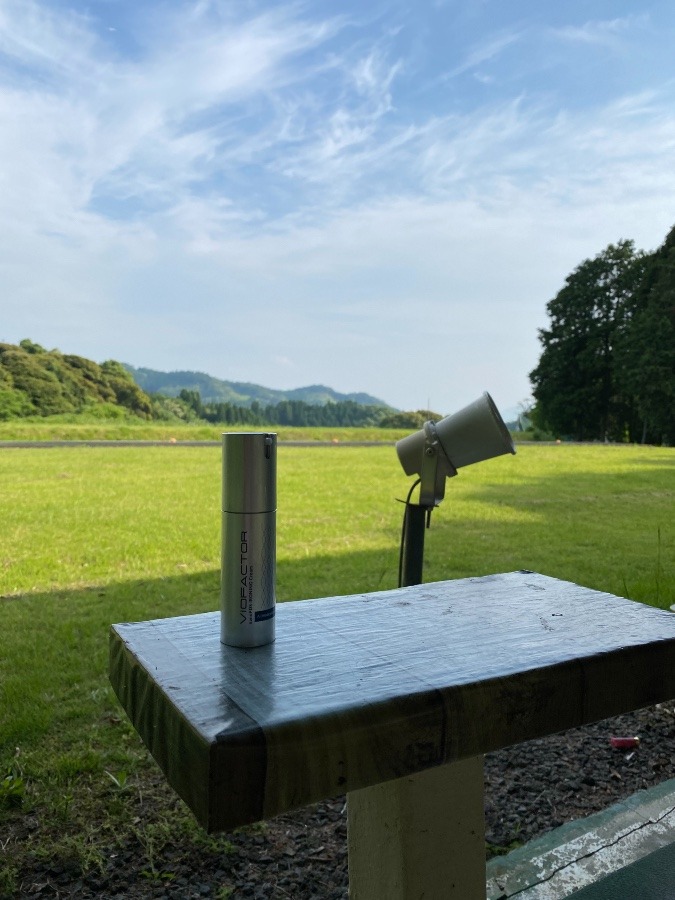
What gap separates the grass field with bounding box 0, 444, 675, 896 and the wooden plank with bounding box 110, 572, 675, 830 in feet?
3.01

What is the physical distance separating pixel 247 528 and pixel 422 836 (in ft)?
1.72

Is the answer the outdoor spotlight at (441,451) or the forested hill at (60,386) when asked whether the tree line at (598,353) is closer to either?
the forested hill at (60,386)

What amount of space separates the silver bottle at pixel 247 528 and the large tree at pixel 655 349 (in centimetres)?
1964

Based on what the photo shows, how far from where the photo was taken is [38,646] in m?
3.04

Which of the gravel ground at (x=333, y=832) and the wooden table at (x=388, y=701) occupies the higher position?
the wooden table at (x=388, y=701)

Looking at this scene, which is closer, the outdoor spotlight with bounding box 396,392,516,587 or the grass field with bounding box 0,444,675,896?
the outdoor spotlight with bounding box 396,392,516,587

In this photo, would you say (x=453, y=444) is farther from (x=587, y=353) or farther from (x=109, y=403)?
(x=587, y=353)

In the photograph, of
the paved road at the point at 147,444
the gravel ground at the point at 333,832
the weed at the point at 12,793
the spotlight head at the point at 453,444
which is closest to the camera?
the gravel ground at the point at 333,832

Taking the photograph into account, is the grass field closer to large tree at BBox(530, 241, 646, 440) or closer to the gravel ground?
the gravel ground

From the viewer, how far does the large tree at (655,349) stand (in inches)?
747

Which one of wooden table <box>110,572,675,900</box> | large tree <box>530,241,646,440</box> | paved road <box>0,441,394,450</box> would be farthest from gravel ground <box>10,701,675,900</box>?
large tree <box>530,241,646,440</box>

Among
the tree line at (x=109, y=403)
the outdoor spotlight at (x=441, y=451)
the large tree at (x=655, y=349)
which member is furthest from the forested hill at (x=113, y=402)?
the outdoor spotlight at (x=441, y=451)

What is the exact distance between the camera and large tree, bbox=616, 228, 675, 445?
19.0 meters

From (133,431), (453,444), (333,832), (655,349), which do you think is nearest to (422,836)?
(333,832)
